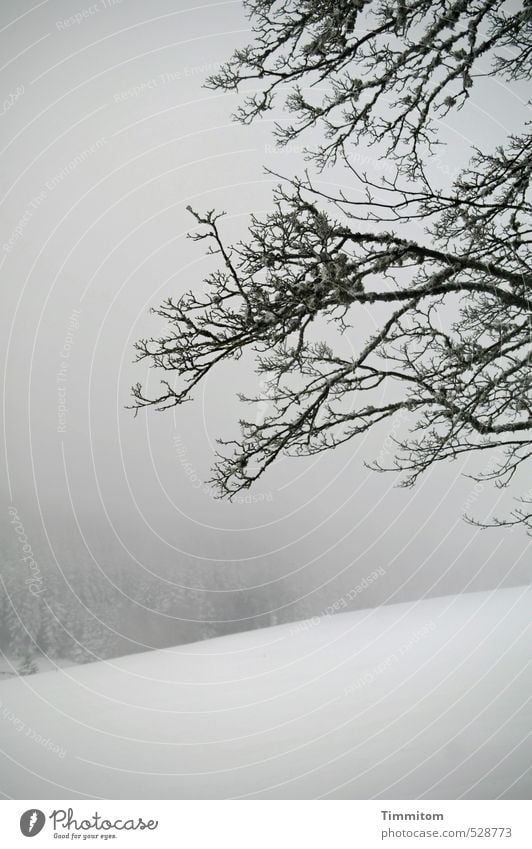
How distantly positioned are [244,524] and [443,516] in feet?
34.8

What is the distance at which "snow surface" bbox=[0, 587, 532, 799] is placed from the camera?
5.01 m

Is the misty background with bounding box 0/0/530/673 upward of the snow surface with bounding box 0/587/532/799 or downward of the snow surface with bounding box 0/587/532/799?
upward

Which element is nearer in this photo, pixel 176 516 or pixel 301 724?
pixel 301 724

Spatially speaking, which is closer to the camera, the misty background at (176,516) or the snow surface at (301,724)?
the snow surface at (301,724)

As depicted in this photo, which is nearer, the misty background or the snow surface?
the snow surface

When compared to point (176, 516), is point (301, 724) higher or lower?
lower

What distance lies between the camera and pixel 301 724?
21.6 feet

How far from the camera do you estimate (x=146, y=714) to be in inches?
317

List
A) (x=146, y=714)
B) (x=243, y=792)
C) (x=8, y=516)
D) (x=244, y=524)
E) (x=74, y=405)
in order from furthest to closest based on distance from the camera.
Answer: (x=74, y=405) → (x=244, y=524) → (x=8, y=516) → (x=146, y=714) → (x=243, y=792)

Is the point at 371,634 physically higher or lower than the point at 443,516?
lower

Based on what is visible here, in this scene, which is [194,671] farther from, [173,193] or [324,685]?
[173,193]

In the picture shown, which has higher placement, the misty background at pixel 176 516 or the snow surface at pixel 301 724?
the misty background at pixel 176 516

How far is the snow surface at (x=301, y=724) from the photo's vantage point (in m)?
5.01

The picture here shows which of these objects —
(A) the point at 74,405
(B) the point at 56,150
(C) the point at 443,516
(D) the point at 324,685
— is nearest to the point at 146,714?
(D) the point at 324,685
